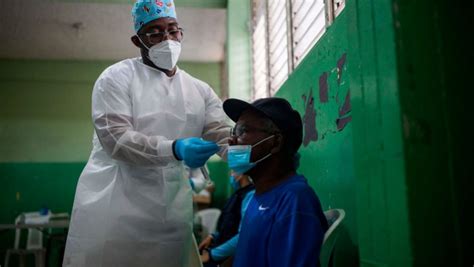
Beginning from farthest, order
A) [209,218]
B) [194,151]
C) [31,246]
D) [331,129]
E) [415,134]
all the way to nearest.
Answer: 1. [209,218]
2. [31,246]
3. [331,129]
4. [194,151]
5. [415,134]

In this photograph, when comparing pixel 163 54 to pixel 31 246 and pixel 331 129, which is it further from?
pixel 31 246

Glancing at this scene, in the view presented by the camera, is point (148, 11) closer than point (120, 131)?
No

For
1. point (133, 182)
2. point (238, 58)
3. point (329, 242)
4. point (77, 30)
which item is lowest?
point (329, 242)

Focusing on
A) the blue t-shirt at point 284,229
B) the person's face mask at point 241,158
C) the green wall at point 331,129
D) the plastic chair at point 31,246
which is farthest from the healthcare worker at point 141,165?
the plastic chair at point 31,246

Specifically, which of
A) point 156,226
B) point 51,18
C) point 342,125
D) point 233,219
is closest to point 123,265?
point 156,226

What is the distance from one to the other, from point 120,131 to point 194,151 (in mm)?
296

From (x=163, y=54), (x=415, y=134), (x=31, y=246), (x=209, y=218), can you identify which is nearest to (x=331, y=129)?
(x=163, y=54)

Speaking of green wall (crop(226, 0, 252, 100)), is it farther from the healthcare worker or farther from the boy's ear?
the boy's ear

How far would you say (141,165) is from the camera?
4.85 feet

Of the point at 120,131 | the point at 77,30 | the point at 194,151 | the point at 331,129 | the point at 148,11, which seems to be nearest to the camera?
the point at 194,151

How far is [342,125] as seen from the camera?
1654 millimetres

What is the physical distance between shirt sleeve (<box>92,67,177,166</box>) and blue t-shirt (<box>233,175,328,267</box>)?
0.37 meters

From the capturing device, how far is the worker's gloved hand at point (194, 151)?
4.37 feet

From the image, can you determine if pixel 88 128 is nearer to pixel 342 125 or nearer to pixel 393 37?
pixel 342 125
